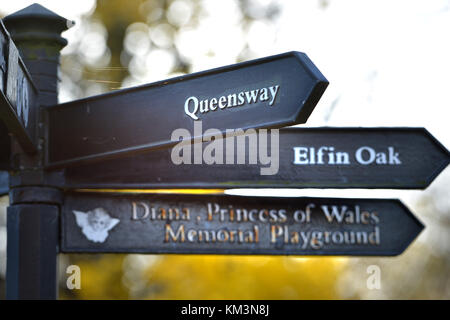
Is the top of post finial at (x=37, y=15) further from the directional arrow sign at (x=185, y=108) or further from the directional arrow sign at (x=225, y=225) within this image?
the directional arrow sign at (x=225, y=225)

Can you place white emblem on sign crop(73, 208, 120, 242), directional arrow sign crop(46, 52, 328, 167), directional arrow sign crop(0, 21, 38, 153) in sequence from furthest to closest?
white emblem on sign crop(73, 208, 120, 242) → directional arrow sign crop(46, 52, 328, 167) → directional arrow sign crop(0, 21, 38, 153)

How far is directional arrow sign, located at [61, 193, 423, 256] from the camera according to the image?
3.42 m

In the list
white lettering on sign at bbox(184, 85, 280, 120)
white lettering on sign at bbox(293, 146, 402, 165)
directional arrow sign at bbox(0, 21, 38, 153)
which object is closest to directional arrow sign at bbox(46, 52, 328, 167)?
white lettering on sign at bbox(184, 85, 280, 120)

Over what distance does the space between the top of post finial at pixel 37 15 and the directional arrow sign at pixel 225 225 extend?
69cm

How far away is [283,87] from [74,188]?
3.22ft

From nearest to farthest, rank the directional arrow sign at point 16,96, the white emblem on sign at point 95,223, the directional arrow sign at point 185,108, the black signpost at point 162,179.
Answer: the directional arrow sign at point 16,96
the directional arrow sign at point 185,108
the black signpost at point 162,179
the white emblem on sign at point 95,223

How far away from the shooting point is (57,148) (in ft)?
10.9

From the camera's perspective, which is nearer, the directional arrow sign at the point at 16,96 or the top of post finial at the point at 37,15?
the directional arrow sign at the point at 16,96

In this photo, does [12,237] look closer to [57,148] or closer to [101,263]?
[57,148]

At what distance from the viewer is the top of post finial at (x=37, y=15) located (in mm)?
3473

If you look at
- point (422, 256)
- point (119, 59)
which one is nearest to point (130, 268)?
point (119, 59)

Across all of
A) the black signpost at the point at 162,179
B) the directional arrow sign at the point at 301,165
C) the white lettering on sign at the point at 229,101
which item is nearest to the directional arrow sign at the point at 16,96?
the black signpost at the point at 162,179

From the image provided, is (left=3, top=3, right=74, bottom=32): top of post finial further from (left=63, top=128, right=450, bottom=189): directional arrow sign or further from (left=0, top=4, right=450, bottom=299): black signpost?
(left=63, top=128, right=450, bottom=189): directional arrow sign

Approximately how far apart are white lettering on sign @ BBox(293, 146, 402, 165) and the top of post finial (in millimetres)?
1049
